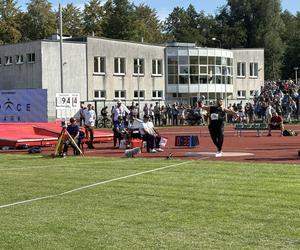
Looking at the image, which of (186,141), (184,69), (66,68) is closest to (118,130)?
(186,141)

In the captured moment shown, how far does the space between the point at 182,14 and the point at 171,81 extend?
6406cm

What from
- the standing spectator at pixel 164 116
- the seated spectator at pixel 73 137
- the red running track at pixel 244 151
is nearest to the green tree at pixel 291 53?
the standing spectator at pixel 164 116

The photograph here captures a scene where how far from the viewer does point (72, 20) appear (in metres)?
84.5

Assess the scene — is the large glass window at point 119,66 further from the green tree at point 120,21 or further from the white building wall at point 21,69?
the green tree at point 120,21

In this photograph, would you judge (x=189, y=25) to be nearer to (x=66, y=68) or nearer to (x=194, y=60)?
(x=194, y=60)

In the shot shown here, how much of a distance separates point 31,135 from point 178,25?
98710mm

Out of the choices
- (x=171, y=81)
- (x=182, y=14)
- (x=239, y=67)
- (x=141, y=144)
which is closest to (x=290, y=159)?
(x=141, y=144)

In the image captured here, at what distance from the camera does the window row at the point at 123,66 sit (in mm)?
53744

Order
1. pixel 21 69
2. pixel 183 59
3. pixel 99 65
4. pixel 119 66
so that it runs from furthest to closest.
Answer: pixel 183 59
pixel 119 66
pixel 99 65
pixel 21 69

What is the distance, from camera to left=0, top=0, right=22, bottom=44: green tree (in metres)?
73.1

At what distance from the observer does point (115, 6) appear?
84.2 metres

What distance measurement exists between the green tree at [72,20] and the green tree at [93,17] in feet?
3.35

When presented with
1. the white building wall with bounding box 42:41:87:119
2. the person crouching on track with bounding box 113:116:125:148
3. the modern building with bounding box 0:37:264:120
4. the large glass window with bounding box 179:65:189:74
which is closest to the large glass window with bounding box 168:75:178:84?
the modern building with bounding box 0:37:264:120

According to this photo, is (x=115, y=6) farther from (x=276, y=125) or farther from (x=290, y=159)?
(x=290, y=159)
